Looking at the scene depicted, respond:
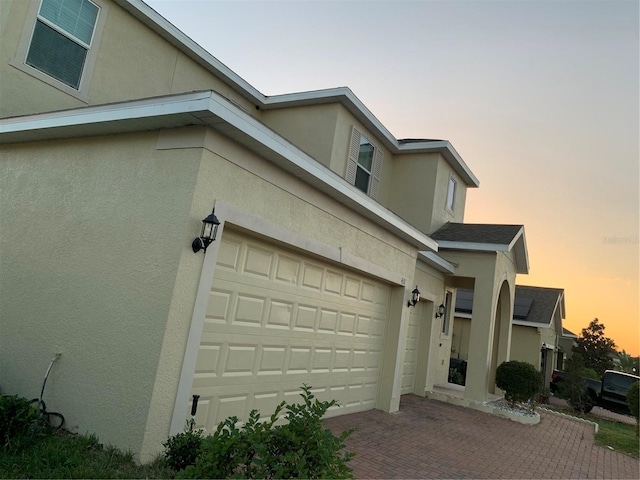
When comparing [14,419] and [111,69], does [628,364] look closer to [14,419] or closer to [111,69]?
[111,69]

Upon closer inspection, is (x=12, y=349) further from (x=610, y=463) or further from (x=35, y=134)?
(x=610, y=463)

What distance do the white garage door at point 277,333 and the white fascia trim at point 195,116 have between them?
3.87 feet

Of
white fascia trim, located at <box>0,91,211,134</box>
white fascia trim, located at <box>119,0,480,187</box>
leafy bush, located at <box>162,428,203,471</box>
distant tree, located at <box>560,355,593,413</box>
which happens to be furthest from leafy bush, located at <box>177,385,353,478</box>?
distant tree, located at <box>560,355,593,413</box>

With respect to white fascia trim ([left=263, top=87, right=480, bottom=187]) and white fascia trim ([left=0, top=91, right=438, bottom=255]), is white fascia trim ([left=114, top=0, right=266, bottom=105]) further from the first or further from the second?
white fascia trim ([left=0, top=91, right=438, bottom=255])

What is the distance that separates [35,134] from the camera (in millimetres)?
6078

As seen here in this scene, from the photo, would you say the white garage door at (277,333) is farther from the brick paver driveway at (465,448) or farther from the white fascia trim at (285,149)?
the white fascia trim at (285,149)

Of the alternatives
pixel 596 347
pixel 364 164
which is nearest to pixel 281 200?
pixel 364 164

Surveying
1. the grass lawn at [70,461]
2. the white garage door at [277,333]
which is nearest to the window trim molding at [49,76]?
the white garage door at [277,333]

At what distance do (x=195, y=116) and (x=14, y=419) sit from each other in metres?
3.55

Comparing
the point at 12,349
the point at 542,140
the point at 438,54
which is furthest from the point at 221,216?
the point at 542,140

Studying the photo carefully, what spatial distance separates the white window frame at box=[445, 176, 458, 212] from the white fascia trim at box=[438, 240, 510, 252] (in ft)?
8.39

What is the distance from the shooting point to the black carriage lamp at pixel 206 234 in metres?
4.57

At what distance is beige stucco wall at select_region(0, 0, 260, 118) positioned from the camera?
7.20 m

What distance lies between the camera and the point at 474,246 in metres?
12.2
